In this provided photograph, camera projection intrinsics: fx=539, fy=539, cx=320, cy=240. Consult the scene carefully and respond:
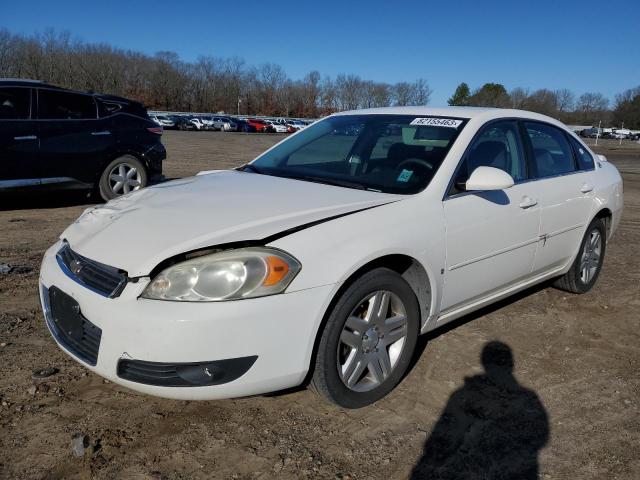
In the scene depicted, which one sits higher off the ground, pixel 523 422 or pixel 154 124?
pixel 154 124

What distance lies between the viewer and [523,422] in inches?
111

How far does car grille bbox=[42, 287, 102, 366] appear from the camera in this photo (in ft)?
8.06

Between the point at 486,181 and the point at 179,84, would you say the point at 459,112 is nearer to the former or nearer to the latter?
the point at 486,181

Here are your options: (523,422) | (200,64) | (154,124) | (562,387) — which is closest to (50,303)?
(523,422)

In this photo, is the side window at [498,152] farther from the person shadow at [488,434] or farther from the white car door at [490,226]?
the person shadow at [488,434]

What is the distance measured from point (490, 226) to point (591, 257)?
204cm

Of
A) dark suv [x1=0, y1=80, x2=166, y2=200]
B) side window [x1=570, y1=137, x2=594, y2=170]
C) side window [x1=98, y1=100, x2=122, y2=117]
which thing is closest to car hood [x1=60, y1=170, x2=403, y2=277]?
side window [x1=570, y1=137, x2=594, y2=170]

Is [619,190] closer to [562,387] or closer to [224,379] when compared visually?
[562,387]

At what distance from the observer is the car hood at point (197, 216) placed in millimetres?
2469

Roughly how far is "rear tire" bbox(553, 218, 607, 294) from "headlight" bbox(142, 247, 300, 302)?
323 centimetres

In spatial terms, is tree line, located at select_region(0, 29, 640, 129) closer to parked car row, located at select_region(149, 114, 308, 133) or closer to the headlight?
parked car row, located at select_region(149, 114, 308, 133)

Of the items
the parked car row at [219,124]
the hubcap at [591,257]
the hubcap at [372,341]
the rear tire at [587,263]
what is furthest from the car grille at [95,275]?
the parked car row at [219,124]

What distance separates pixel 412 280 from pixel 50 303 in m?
1.96

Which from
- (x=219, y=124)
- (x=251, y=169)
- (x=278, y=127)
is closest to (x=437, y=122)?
(x=251, y=169)
